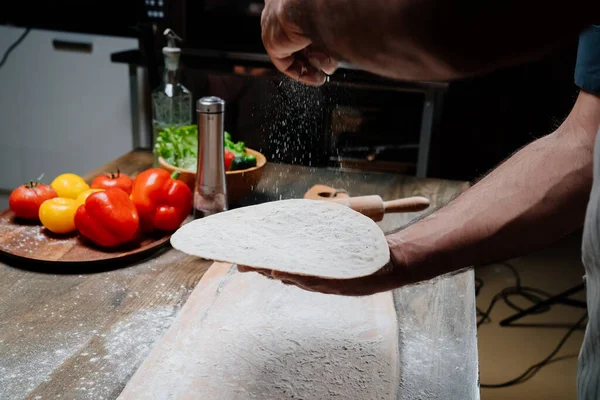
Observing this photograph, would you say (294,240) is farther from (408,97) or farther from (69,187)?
(408,97)

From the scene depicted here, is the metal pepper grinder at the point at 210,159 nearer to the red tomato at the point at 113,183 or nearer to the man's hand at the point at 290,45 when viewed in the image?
the red tomato at the point at 113,183

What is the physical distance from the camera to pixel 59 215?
4.29 feet

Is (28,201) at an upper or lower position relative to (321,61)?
lower

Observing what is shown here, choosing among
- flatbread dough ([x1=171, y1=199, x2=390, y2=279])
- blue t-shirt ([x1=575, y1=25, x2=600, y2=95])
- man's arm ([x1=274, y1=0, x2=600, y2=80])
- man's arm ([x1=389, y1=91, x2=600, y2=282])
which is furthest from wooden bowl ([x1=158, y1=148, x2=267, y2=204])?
man's arm ([x1=274, y1=0, x2=600, y2=80])

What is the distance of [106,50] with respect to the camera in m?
2.93

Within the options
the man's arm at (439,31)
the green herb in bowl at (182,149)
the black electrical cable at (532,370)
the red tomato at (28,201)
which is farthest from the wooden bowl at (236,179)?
the black electrical cable at (532,370)

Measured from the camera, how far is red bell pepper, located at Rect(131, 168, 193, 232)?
1.36m

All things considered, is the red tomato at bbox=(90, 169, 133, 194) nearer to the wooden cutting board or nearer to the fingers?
the wooden cutting board

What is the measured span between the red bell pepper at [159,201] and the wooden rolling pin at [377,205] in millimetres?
359

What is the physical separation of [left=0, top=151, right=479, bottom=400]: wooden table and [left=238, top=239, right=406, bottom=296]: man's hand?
14 centimetres

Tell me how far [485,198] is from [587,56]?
305 mm

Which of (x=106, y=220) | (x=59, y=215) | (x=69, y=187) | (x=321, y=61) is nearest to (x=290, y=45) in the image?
(x=321, y=61)

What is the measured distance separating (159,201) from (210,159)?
153 millimetres

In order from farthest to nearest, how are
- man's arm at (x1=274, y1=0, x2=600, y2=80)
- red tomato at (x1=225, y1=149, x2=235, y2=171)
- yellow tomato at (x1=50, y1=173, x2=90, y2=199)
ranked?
red tomato at (x1=225, y1=149, x2=235, y2=171), yellow tomato at (x1=50, y1=173, x2=90, y2=199), man's arm at (x1=274, y1=0, x2=600, y2=80)
